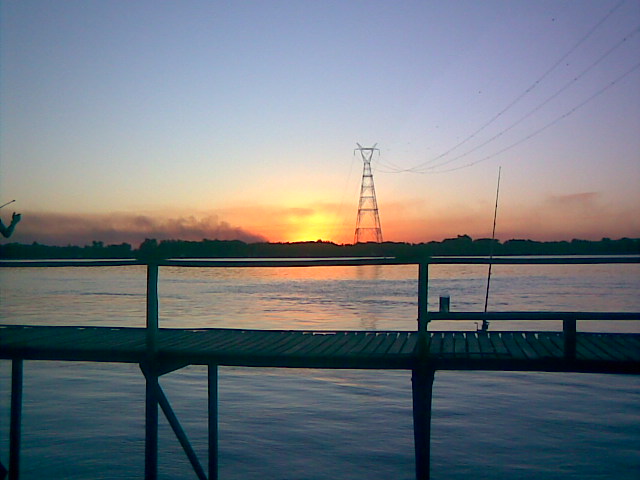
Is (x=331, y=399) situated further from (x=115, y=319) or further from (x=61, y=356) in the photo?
(x=115, y=319)

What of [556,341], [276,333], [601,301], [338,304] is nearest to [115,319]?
[338,304]

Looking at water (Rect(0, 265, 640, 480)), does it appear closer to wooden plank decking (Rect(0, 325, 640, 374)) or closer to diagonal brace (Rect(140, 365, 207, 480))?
diagonal brace (Rect(140, 365, 207, 480))

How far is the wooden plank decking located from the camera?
A: 7211mm

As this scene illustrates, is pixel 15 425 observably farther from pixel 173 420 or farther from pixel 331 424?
pixel 331 424

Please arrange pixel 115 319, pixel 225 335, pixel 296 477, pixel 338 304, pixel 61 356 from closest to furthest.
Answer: pixel 61 356 < pixel 225 335 < pixel 296 477 < pixel 115 319 < pixel 338 304

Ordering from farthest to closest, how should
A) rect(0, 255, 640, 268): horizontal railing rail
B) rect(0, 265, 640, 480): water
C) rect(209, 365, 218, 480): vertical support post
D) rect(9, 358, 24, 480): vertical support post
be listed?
rect(0, 265, 640, 480): water, rect(209, 365, 218, 480): vertical support post, rect(9, 358, 24, 480): vertical support post, rect(0, 255, 640, 268): horizontal railing rail

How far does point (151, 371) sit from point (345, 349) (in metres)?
2.27

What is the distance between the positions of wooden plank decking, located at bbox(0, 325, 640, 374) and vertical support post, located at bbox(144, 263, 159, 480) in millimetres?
145

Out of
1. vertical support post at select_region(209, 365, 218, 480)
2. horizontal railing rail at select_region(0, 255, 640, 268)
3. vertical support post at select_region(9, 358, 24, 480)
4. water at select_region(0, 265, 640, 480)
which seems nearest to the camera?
horizontal railing rail at select_region(0, 255, 640, 268)

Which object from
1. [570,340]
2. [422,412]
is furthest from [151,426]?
[570,340]

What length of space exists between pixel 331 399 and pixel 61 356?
10.1 meters

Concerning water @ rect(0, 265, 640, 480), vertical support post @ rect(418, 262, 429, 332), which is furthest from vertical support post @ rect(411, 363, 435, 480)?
water @ rect(0, 265, 640, 480)

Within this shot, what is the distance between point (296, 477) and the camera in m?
11.6

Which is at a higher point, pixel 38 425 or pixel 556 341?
pixel 556 341
